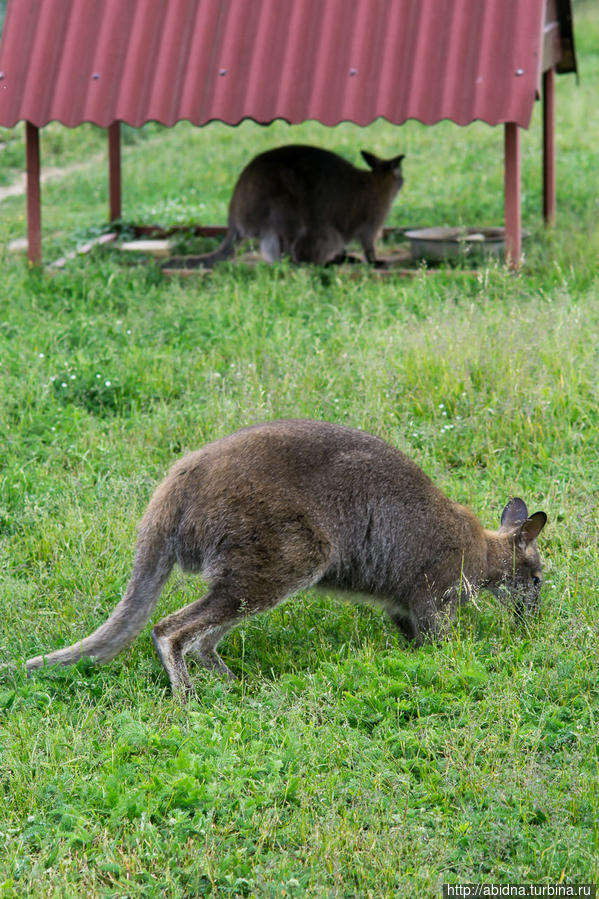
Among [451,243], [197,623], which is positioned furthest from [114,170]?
[197,623]

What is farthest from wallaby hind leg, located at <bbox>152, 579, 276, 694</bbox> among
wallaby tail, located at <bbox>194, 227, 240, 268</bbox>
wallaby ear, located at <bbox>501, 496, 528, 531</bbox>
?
wallaby tail, located at <bbox>194, 227, 240, 268</bbox>

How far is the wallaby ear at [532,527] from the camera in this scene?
5125mm

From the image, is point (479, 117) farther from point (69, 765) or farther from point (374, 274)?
point (69, 765)

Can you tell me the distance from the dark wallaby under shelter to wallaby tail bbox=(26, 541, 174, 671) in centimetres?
544

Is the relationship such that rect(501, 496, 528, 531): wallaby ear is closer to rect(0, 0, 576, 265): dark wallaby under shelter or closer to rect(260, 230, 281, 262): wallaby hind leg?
rect(0, 0, 576, 265): dark wallaby under shelter

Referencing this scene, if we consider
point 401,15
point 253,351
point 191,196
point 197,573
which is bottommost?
point 197,573

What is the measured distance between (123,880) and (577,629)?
224 centimetres

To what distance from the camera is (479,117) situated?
8992mm

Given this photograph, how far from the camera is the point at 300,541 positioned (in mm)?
4703

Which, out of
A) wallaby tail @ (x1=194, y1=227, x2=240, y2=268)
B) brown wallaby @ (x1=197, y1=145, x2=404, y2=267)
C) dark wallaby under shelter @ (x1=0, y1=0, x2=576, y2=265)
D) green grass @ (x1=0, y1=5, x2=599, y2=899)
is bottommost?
green grass @ (x1=0, y1=5, x2=599, y2=899)

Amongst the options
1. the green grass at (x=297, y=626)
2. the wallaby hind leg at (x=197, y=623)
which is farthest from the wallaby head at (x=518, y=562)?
the wallaby hind leg at (x=197, y=623)

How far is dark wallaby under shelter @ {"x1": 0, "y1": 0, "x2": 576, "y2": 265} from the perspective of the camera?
9234 mm

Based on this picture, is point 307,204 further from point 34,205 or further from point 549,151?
point 549,151

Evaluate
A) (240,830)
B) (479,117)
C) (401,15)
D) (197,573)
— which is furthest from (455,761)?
(401,15)
